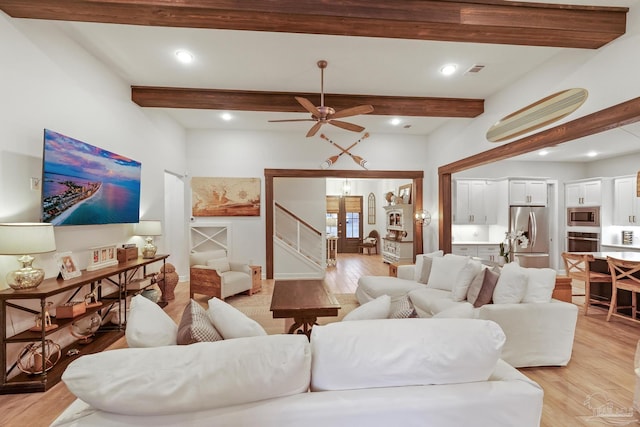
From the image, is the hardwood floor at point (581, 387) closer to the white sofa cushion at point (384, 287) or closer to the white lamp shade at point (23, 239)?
the white lamp shade at point (23, 239)

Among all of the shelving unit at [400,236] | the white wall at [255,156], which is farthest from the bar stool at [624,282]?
the shelving unit at [400,236]

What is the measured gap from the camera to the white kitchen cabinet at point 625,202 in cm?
651

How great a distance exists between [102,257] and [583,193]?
30.2 ft

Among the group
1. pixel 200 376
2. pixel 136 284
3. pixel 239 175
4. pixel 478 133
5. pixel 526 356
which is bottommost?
pixel 526 356

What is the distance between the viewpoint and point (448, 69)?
13.6 ft

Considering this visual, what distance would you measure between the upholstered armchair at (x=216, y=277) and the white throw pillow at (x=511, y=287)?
12.3 ft

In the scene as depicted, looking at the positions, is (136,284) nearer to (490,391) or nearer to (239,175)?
(239,175)

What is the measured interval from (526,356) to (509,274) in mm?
727

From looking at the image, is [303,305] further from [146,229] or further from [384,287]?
[146,229]

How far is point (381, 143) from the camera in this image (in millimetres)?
7164

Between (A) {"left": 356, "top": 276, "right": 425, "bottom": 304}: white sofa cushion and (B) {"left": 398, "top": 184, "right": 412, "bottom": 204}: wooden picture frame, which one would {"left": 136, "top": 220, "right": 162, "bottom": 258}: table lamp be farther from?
(B) {"left": 398, "top": 184, "right": 412, "bottom": 204}: wooden picture frame

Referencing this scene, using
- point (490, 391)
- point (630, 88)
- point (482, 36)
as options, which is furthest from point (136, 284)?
point (630, 88)

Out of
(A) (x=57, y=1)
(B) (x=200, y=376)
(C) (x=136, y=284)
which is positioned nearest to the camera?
(B) (x=200, y=376)

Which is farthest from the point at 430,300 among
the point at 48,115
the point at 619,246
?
the point at 619,246
